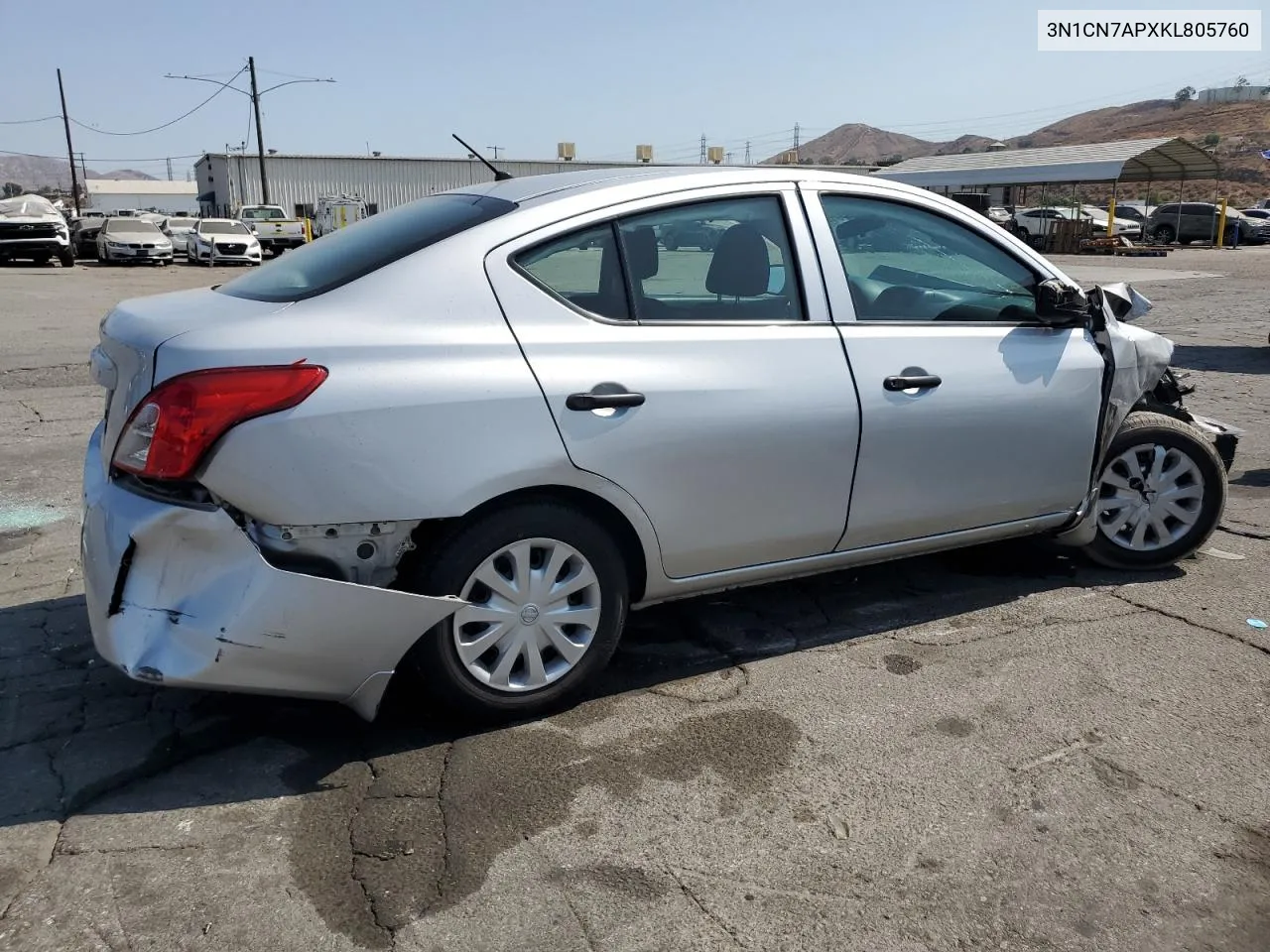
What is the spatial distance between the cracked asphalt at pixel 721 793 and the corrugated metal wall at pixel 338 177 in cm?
5813

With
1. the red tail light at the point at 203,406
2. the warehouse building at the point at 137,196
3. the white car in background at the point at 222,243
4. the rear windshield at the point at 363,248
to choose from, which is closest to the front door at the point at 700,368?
the rear windshield at the point at 363,248

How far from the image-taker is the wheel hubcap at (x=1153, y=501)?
471 cm

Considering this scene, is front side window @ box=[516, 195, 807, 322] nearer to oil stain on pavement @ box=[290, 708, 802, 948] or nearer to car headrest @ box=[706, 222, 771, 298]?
car headrest @ box=[706, 222, 771, 298]

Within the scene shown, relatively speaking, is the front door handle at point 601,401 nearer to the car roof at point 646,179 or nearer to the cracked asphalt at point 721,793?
the car roof at point 646,179

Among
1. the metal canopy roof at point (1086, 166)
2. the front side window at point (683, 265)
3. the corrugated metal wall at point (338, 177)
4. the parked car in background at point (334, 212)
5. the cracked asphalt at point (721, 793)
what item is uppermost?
the corrugated metal wall at point (338, 177)

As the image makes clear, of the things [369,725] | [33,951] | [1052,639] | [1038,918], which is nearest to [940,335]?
[1052,639]

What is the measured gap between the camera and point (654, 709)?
354 centimetres

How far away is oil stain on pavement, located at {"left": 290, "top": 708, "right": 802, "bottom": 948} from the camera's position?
2602 mm

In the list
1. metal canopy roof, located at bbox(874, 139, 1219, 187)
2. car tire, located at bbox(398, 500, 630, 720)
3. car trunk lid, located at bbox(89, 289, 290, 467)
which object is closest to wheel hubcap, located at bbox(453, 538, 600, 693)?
car tire, located at bbox(398, 500, 630, 720)

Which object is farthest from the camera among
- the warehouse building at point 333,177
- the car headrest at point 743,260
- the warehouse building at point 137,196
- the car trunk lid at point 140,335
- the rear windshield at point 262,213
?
the warehouse building at point 137,196

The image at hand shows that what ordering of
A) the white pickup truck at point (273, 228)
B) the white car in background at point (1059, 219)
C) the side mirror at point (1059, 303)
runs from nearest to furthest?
the side mirror at point (1059, 303) < the white pickup truck at point (273, 228) < the white car in background at point (1059, 219)

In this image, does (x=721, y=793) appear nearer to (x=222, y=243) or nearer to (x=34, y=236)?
(x=34, y=236)

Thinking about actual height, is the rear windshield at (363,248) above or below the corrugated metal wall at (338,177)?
below

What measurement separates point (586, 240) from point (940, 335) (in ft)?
4.59
